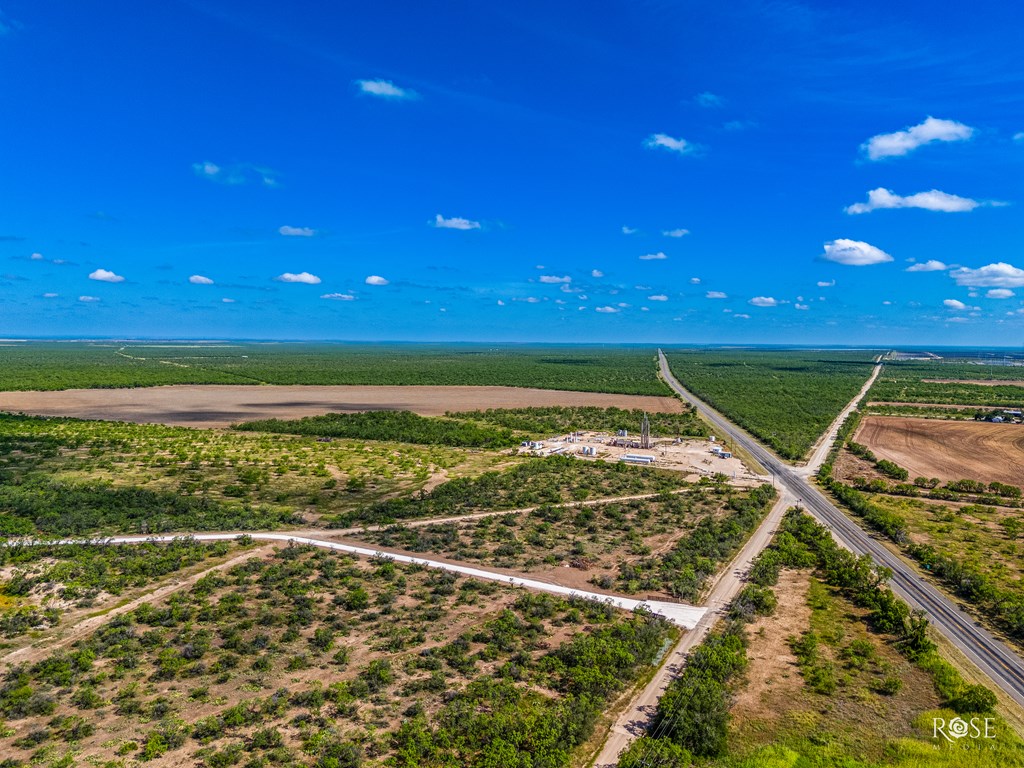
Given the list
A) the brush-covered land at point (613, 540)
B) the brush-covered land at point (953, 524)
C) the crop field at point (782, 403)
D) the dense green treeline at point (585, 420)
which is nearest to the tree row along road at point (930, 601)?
the brush-covered land at point (953, 524)

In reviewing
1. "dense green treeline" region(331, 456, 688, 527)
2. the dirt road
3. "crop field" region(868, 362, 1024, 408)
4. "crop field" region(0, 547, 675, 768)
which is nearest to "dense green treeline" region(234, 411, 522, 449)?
"dense green treeline" region(331, 456, 688, 527)

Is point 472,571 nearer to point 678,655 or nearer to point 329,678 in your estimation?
point 329,678

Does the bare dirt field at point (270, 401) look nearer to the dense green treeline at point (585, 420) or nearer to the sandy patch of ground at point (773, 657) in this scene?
the dense green treeline at point (585, 420)

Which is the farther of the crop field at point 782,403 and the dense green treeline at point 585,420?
the dense green treeline at point 585,420

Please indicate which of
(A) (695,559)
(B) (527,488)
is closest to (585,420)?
(B) (527,488)

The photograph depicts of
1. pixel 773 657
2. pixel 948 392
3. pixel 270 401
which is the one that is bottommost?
pixel 773 657

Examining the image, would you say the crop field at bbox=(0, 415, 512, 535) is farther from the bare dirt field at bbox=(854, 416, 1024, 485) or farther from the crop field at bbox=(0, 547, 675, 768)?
the bare dirt field at bbox=(854, 416, 1024, 485)

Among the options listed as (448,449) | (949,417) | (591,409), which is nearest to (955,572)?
(448,449)
